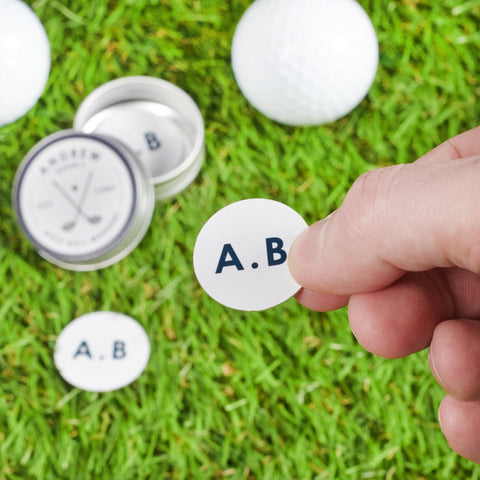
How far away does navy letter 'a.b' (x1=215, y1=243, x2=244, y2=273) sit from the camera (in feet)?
2.95

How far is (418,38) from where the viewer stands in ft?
4.86

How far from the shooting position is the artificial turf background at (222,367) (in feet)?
4.65

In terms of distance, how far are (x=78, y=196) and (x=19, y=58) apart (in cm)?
31

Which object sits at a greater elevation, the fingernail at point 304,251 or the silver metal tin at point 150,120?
the fingernail at point 304,251

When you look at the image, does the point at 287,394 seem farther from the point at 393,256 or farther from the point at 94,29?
the point at 94,29

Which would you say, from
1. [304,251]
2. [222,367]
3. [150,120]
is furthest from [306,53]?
[222,367]

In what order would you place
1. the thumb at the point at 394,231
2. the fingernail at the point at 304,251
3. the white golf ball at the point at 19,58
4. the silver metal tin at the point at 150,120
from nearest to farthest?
the thumb at the point at 394,231, the fingernail at the point at 304,251, the white golf ball at the point at 19,58, the silver metal tin at the point at 150,120

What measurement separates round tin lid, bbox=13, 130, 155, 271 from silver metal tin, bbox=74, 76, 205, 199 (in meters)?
0.11

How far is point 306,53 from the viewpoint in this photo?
121 centimetres

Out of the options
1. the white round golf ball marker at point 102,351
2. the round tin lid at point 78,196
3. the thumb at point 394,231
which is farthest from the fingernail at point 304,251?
the white round golf ball marker at point 102,351

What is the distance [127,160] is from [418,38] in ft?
2.70

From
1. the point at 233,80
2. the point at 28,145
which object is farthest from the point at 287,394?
the point at 28,145

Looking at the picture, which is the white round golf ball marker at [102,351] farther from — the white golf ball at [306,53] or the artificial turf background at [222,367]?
the white golf ball at [306,53]

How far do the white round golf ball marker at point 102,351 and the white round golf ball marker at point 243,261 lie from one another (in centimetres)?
57
